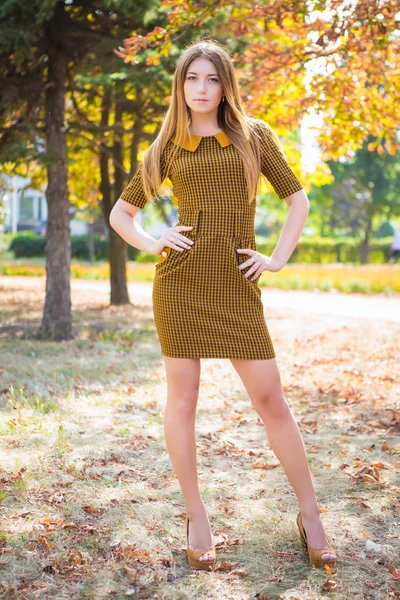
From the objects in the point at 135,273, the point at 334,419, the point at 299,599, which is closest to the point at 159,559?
the point at 299,599

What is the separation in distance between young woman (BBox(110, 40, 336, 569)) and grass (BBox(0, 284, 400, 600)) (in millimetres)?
225

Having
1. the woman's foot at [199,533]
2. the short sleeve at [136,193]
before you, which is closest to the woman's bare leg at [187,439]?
the woman's foot at [199,533]

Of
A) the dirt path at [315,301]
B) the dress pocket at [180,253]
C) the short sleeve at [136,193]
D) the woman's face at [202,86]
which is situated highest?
the woman's face at [202,86]

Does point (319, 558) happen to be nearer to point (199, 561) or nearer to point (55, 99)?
point (199, 561)

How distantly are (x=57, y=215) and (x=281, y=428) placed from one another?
6.12 meters

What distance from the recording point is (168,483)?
3660 mm

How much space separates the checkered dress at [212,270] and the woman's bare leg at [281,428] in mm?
66

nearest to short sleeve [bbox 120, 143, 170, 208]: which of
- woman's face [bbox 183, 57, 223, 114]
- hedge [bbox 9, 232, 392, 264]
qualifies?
woman's face [bbox 183, 57, 223, 114]

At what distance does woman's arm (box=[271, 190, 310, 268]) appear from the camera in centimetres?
266

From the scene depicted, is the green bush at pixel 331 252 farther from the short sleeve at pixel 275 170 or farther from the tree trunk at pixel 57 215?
the short sleeve at pixel 275 170

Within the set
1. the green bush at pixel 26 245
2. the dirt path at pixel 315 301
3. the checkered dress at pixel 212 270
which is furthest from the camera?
the green bush at pixel 26 245

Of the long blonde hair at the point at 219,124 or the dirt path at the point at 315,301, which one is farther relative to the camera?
the dirt path at the point at 315,301

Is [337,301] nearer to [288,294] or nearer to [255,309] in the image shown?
[288,294]

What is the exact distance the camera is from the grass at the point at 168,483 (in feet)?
8.71
